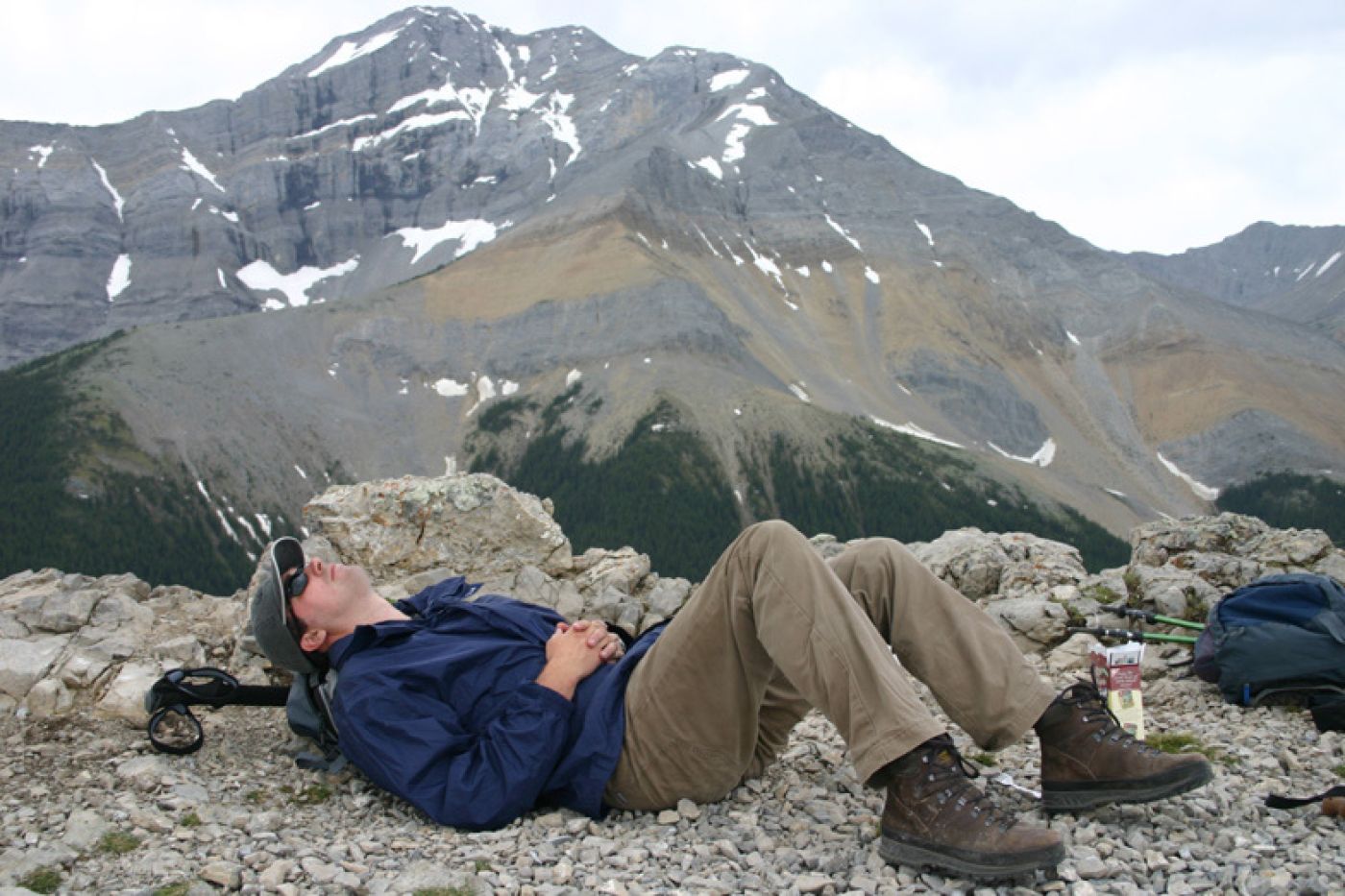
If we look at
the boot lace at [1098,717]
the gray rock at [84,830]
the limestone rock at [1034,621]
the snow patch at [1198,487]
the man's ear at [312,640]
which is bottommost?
the snow patch at [1198,487]

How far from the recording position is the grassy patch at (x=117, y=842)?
19.5 ft

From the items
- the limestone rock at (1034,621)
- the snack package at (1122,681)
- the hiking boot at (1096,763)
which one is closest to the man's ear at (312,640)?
the hiking boot at (1096,763)

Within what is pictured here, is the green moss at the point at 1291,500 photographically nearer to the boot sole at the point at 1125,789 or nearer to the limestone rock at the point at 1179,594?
the limestone rock at the point at 1179,594

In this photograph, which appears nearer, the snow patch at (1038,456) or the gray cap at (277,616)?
the gray cap at (277,616)

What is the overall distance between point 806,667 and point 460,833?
266 centimetres

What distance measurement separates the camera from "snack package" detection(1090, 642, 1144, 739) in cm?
773

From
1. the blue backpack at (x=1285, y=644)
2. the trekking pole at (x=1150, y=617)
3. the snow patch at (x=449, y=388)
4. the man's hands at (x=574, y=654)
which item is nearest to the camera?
the man's hands at (x=574, y=654)

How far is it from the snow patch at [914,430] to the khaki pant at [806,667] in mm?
172924

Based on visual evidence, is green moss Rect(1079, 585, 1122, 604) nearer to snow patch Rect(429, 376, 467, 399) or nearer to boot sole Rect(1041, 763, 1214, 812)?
boot sole Rect(1041, 763, 1214, 812)

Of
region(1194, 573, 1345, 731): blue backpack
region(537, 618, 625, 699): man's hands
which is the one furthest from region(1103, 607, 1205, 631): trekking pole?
region(537, 618, 625, 699): man's hands

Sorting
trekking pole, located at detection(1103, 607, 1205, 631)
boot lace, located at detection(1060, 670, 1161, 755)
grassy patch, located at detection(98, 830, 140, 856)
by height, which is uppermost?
boot lace, located at detection(1060, 670, 1161, 755)

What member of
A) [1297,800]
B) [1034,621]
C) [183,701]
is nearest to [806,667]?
[1297,800]

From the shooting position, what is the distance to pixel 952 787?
5328 mm

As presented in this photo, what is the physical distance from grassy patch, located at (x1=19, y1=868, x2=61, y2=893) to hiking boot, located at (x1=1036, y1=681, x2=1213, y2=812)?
5.85 m
